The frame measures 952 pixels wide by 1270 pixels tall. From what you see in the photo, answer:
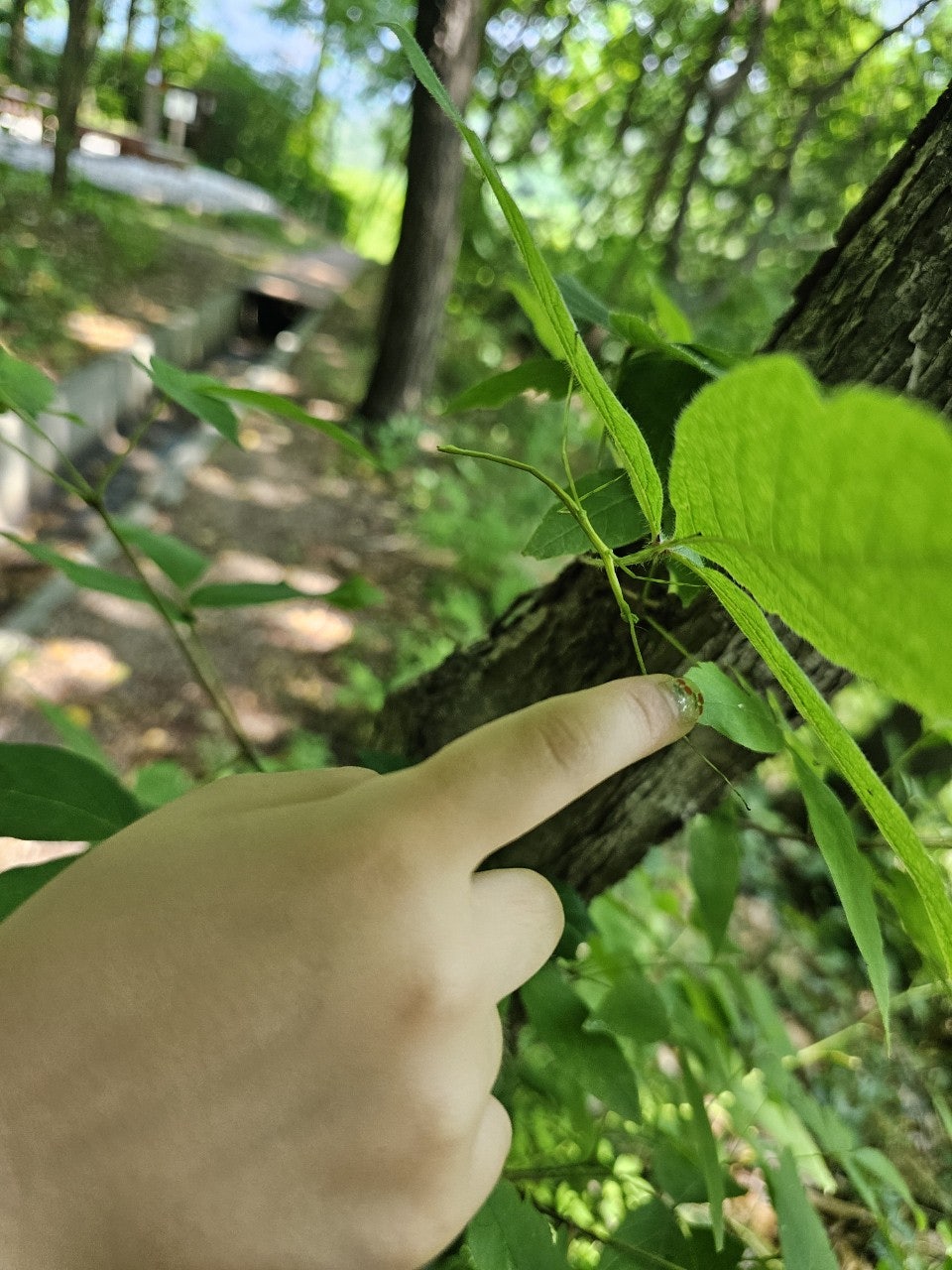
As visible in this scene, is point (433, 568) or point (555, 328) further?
point (433, 568)

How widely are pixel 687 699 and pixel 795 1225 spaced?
1.72 ft

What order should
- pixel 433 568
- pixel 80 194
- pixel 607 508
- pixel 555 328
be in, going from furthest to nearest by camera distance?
1. pixel 80 194
2. pixel 433 568
3. pixel 607 508
4. pixel 555 328

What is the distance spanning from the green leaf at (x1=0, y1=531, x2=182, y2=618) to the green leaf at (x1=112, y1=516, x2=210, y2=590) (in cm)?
7

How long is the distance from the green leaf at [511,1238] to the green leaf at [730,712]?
1.46 feet

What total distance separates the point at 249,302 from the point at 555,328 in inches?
281

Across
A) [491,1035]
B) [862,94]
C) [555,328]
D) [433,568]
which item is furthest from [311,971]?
[862,94]

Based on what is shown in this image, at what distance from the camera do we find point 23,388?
0.74 metres

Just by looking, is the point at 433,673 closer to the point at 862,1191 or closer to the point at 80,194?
the point at 862,1191

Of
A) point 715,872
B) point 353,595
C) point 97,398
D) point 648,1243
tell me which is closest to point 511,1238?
point 648,1243

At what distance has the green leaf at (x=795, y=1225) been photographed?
2.08 ft

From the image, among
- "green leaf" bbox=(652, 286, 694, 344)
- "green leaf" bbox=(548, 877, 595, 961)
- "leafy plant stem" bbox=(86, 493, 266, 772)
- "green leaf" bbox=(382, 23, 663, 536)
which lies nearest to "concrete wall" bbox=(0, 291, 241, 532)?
"leafy plant stem" bbox=(86, 493, 266, 772)

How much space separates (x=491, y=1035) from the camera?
43cm

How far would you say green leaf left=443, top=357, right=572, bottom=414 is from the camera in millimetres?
654

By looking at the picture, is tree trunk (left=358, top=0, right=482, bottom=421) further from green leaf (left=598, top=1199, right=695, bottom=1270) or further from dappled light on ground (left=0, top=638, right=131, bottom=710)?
green leaf (left=598, top=1199, right=695, bottom=1270)
